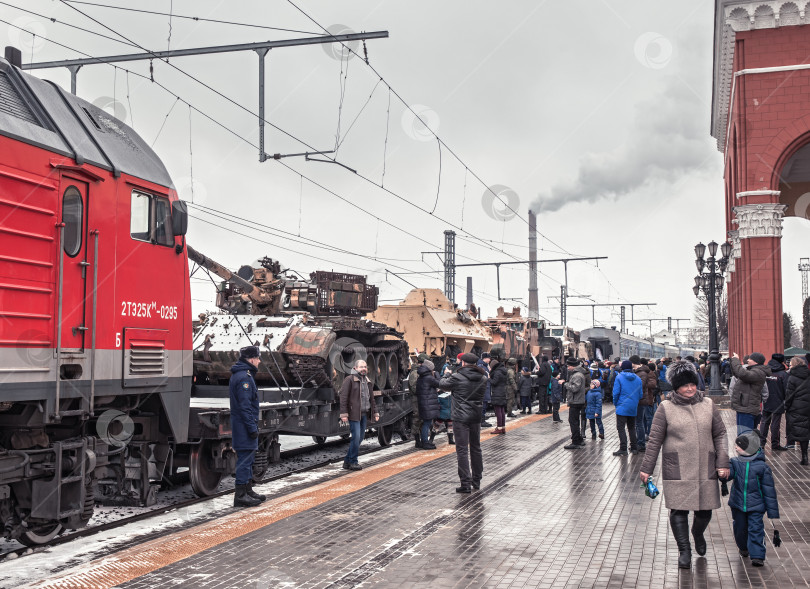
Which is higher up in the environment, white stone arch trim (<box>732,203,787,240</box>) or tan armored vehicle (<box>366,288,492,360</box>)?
white stone arch trim (<box>732,203,787,240</box>)

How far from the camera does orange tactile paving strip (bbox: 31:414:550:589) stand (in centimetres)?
638

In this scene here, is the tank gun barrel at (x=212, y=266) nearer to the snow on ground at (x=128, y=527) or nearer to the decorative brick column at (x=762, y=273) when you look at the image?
the snow on ground at (x=128, y=527)

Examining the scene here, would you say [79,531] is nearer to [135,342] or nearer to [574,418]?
[135,342]

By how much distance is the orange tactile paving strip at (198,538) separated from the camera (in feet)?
20.9

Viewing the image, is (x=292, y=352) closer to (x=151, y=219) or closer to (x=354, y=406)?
(x=354, y=406)

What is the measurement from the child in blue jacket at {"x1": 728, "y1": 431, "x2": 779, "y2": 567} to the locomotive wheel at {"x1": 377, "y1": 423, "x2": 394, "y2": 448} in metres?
9.74

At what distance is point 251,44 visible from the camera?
12.8m

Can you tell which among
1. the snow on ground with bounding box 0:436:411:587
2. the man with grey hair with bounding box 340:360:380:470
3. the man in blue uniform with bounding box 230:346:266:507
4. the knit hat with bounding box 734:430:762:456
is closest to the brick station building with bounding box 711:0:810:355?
the man with grey hair with bounding box 340:360:380:470

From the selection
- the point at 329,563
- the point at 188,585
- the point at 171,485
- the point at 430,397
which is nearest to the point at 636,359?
the point at 430,397

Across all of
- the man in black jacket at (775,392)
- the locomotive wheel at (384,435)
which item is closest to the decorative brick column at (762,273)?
the man in black jacket at (775,392)

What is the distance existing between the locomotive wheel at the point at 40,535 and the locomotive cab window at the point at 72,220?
2509 mm

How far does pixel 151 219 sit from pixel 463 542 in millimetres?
4693

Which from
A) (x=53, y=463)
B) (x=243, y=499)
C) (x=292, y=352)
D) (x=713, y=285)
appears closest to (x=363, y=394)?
(x=292, y=352)

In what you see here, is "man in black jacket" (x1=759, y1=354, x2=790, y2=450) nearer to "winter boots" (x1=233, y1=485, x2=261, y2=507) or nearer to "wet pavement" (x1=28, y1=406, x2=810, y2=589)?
"wet pavement" (x1=28, y1=406, x2=810, y2=589)
